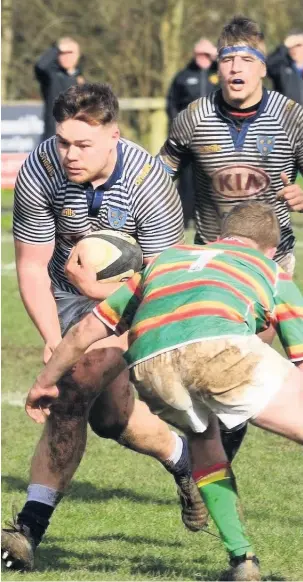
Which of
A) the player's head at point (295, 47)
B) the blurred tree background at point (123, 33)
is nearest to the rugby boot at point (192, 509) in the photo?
the player's head at point (295, 47)

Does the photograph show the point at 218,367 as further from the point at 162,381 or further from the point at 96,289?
the point at 96,289

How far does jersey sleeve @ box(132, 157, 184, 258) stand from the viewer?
565 cm

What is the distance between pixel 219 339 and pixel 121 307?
43 cm

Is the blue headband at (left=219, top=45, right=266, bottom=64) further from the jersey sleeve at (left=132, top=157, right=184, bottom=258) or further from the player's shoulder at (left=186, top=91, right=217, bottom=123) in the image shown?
the jersey sleeve at (left=132, top=157, right=184, bottom=258)

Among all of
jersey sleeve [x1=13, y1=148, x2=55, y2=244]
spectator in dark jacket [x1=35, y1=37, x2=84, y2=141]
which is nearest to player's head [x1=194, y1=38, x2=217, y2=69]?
spectator in dark jacket [x1=35, y1=37, x2=84, y2=141]

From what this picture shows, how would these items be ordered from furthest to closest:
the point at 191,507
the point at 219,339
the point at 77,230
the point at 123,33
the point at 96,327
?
the point at 123,33
the point at 191,507
the point at 77,230
the point at 96,327
the point at 219,339

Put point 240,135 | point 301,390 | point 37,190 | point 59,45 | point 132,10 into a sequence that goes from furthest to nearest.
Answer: point 132,10, point 59,45, point 240,135, point 37,190, point 301,390

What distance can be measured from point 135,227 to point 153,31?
25150 millimetres

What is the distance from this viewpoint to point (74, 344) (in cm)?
496

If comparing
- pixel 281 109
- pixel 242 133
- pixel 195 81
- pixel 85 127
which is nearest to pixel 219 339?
pixel 85 127

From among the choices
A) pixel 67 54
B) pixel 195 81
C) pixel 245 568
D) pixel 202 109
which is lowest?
pixel 195 81

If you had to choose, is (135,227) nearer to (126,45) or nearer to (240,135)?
(240,135)

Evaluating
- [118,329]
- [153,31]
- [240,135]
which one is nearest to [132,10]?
[153,31]

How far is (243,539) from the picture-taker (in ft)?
16.4
